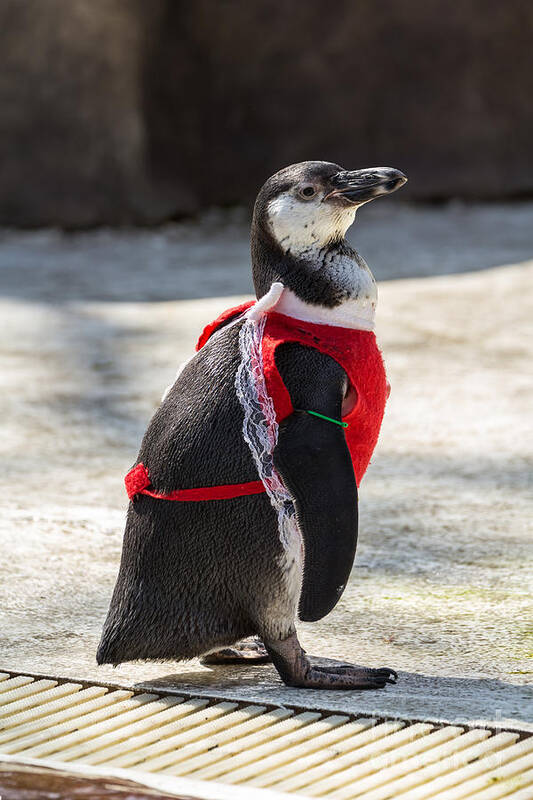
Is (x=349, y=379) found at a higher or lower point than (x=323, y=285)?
lower

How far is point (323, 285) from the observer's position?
2232 millimetres

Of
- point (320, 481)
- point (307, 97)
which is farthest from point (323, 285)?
point (307, 97)

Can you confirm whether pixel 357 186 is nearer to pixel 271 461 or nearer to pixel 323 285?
pixel 323 285

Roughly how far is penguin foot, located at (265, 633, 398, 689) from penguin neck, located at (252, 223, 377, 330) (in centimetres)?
58

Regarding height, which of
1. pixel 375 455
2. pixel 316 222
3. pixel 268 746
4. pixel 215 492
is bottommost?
pixel 268 746

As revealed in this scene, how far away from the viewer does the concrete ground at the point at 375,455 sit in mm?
2453

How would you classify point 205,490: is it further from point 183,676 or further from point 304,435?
point 183,676

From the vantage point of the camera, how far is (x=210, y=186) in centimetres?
919

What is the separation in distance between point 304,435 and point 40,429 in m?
2.43

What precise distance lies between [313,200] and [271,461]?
467mm

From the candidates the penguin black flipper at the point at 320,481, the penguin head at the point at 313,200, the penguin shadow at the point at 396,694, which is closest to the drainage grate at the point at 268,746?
the penguin shadow at the point at 396,694

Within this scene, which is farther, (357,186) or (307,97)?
(307,97)

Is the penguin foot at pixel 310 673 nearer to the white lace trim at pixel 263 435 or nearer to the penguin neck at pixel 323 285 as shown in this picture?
the white lace trim at pixel 263 435

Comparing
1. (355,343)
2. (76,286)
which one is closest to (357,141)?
(76,286)
